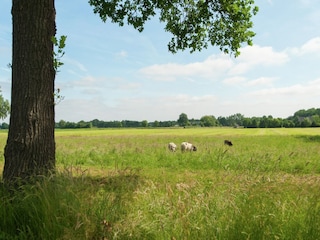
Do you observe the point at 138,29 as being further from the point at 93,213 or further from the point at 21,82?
the point at 93,213

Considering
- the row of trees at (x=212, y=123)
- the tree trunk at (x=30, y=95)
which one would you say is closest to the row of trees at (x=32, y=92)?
the tree trunk at (x=30, y=95)

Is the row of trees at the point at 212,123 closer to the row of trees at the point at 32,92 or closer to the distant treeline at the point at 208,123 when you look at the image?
the distant treeline at the point at 208,123

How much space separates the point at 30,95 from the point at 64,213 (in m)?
2.84

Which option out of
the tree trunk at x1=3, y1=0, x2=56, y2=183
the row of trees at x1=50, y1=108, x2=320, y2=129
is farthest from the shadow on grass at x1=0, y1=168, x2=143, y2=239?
the row of trees at x1=50, y1=108, x2=320, y2=129

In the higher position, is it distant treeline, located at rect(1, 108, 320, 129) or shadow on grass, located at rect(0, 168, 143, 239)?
distant treeline, located at rect(1, 108, 320, 129)

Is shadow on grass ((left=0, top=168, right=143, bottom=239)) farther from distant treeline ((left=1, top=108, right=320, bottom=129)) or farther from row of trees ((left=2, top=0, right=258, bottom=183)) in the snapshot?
distant treeline ((left=1, top=108, right=320, bottom=129))

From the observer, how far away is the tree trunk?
5.60m

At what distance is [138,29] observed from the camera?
417 inches

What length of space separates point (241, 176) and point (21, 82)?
476cm

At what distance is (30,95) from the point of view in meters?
5.66

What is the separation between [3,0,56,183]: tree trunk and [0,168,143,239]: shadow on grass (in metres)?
1.09

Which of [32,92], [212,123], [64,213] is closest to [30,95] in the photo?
[32,92]

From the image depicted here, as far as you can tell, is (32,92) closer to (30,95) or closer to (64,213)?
(30,95)

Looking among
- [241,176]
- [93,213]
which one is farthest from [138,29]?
[93,213]
